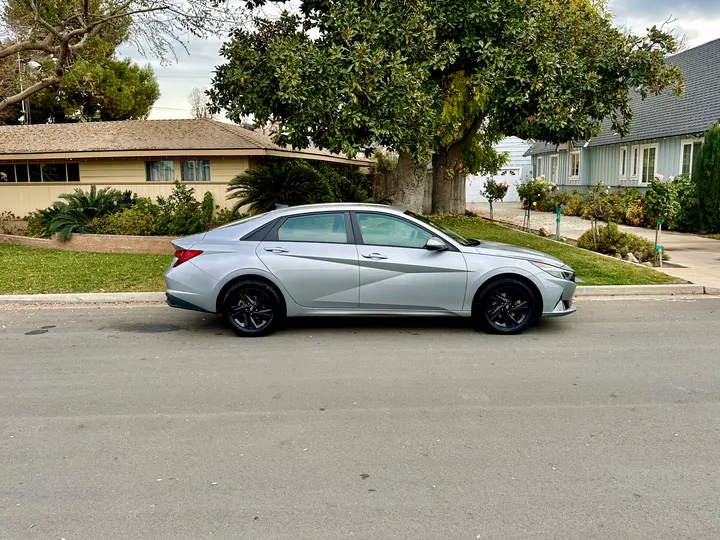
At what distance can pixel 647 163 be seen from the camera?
22781mm

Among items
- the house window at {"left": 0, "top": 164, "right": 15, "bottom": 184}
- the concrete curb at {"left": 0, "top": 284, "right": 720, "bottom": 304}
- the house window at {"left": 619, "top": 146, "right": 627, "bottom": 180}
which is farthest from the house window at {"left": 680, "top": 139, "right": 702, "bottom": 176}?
the house window at {"left": 0, "top": 164, "right": 15, "bottom": 184}

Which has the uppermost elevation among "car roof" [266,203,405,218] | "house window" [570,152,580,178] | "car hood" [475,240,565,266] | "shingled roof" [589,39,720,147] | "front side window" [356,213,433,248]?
"shingled roof" [589,39,720,147]

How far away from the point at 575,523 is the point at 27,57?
26.9m

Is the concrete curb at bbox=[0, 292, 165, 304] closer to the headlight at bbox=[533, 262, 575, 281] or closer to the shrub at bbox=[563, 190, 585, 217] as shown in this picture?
the headlight at bbox=[533, 262, 575, 281]

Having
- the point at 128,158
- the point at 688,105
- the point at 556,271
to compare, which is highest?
the point at 688,105

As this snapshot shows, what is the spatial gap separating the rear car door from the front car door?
138 mm

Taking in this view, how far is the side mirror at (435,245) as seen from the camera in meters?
7.29

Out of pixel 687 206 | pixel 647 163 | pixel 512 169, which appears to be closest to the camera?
pixel 687 206

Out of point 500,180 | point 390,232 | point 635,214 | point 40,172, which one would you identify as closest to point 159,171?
point 40,172

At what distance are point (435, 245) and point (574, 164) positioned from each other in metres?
24.6

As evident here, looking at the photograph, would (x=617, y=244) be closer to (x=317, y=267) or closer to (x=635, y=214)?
(x=635, y=214)

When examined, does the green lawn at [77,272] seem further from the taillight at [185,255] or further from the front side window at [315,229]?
the front side window at [315,229]

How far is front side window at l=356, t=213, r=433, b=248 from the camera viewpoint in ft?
24.4

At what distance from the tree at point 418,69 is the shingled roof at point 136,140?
5438 mm
